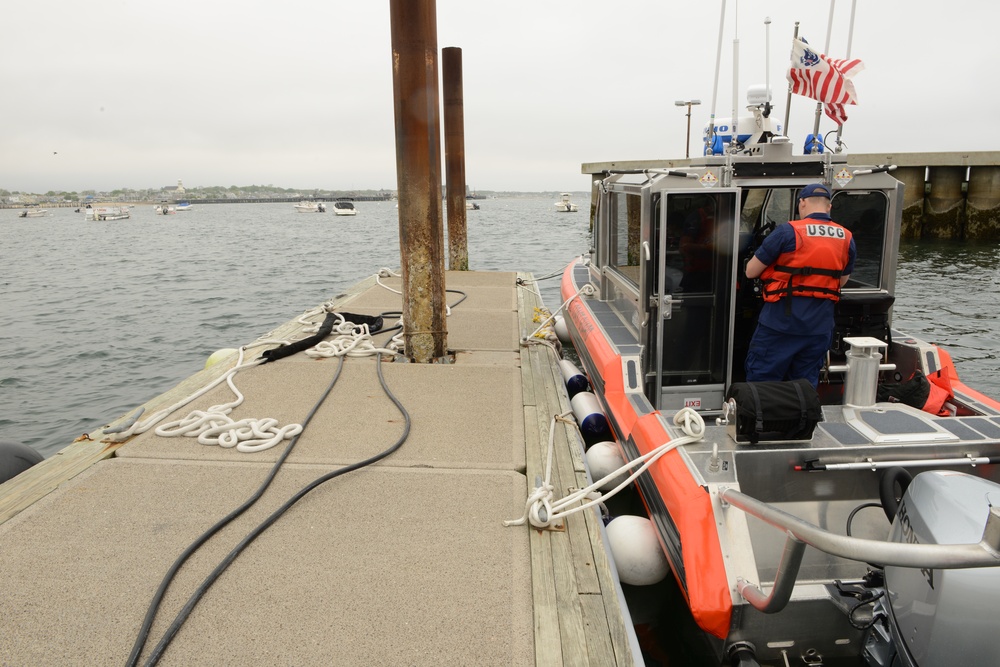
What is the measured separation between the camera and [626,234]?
5.58 meters

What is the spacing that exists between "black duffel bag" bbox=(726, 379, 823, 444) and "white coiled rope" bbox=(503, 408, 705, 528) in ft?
0.84

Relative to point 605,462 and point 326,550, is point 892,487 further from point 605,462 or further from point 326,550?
point 326,550

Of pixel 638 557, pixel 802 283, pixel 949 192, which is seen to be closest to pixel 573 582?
pixel 638 557

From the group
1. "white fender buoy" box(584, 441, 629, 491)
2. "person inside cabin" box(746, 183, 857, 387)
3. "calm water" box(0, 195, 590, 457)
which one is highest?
"person inside cabin" box(746, 183, 857, 387)

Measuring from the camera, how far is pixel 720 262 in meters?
4.21

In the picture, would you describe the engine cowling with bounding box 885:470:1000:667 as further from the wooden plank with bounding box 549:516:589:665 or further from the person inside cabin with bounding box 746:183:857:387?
the person inside cabin with bounding box 746:183:857:387

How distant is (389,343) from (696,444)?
3481mm

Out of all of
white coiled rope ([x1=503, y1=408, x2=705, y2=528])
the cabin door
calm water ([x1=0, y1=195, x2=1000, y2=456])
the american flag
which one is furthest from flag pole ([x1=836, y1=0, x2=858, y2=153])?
calm water ([x1=0, y1=195, x2=1000, y2=456])

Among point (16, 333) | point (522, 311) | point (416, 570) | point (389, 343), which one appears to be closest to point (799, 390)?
point (416, 570)

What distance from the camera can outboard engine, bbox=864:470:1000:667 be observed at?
2107 mm

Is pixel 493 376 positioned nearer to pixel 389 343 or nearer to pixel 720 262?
pixel 389 343

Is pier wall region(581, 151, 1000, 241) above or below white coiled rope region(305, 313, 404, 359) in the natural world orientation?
above

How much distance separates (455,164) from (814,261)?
30.4ft

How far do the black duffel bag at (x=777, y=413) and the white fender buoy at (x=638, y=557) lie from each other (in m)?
0.71
